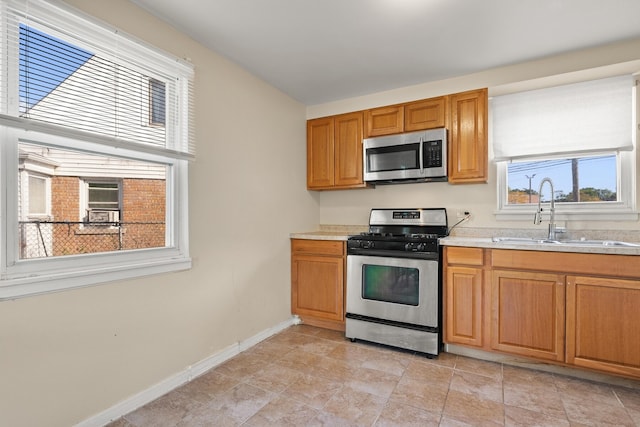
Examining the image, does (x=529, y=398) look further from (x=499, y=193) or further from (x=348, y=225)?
(x=348, y=225)

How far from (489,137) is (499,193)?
1.72 ft

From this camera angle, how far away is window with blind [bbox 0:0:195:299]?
1.45m

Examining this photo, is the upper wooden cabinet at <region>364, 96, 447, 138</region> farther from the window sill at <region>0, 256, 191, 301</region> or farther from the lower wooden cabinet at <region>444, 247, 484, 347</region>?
the window sill at <region>0, 256, 191, 301</region>

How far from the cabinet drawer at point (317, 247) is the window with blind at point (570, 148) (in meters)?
1.52

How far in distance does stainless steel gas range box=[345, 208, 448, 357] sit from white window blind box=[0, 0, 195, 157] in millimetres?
1723

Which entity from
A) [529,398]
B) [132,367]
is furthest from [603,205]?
[132,367]

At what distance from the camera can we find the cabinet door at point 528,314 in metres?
2.20

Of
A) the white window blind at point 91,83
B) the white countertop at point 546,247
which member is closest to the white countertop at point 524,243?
the white countertop at point 546,247

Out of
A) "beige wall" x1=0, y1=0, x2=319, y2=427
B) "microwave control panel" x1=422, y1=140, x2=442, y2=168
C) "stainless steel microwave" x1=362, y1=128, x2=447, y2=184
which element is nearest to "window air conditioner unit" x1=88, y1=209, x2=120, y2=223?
"beige wall" x1=0, y1=0, x2=319, y2=427

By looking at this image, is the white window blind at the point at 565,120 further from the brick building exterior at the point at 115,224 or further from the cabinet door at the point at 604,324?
the brick building exterior at the point at 115,224

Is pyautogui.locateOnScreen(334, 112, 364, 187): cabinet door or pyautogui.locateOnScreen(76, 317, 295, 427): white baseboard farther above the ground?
pyautogui.locateOnScreen(334, 112, 364, 187): cabinet door

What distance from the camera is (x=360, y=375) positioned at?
2.26 m

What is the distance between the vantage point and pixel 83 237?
172cm

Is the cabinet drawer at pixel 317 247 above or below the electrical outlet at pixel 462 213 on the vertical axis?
below
